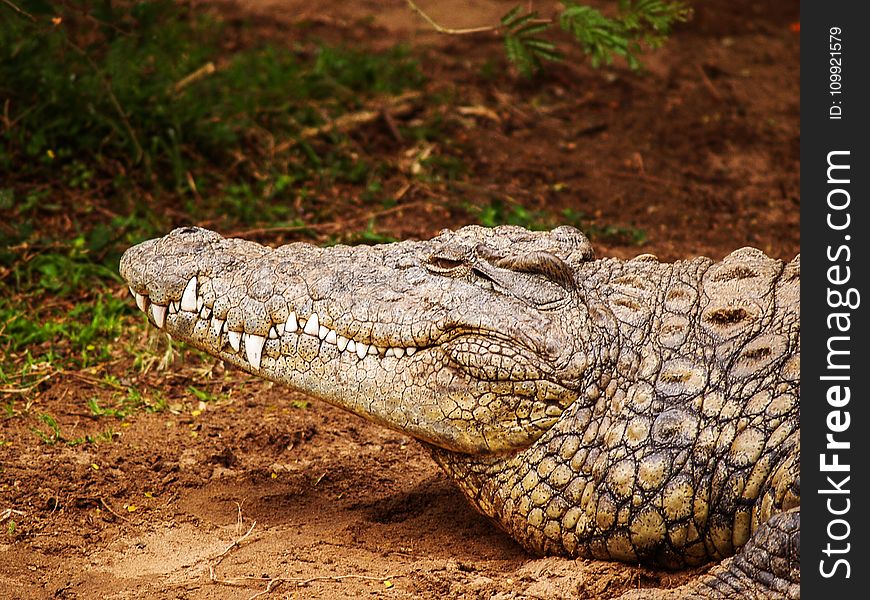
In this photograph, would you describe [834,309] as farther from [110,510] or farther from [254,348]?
[110,510]

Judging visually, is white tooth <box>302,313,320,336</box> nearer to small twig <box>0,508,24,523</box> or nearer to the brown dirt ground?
the brown dirt ground

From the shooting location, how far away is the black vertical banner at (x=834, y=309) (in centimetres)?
268

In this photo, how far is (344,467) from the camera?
4113 millimetres

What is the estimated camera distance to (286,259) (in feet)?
11.5

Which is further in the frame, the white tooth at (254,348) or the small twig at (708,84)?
the small twig at (708,84)

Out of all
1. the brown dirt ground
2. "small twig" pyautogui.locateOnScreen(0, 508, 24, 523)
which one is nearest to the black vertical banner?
the brown dirt ground

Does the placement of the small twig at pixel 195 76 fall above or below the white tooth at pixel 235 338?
above

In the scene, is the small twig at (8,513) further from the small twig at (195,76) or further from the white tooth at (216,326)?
the small twig at (195,76)

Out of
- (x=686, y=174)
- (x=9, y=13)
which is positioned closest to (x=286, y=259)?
(x=9, y=13)

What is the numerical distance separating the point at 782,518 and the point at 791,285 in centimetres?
77

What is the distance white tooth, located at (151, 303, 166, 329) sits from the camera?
11.4 ft

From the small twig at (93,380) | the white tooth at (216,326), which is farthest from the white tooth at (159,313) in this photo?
the small twig at (93,380)

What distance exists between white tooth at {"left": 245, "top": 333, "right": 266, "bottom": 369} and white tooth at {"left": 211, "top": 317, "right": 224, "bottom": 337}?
9 centimetres

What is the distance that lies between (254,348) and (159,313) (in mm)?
377
